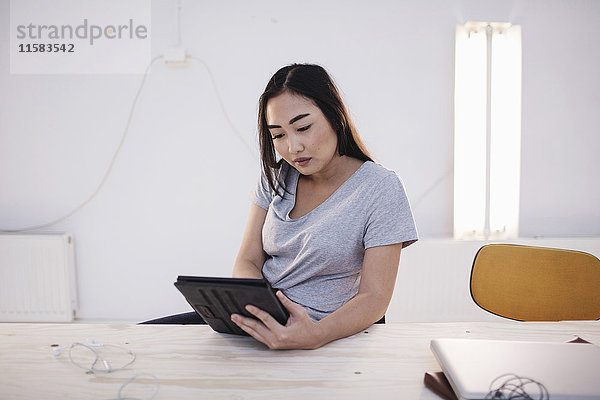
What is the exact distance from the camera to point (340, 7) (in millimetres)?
2586

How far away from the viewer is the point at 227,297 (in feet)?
3.09

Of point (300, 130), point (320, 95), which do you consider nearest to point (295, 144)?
point (300, 130)

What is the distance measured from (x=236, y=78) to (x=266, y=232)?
4.85 feet

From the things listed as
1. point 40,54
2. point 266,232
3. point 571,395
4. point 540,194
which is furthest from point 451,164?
point 40,54

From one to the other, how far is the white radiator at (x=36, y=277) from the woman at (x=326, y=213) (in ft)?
5.32

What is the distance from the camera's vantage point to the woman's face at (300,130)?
123 cm

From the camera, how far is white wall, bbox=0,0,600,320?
2.60 meters

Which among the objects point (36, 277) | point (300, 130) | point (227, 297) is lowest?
point (36, 277)

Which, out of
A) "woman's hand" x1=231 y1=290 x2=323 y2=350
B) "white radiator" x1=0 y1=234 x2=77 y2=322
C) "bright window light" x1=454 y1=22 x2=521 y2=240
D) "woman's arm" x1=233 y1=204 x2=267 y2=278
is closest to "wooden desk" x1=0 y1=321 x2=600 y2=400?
"woman's hand" x1=231 y1=290 x2=323 y2=350

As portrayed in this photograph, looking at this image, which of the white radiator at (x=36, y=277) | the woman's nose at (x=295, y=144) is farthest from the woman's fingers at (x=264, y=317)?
the white radiator at (x=36, y=277)

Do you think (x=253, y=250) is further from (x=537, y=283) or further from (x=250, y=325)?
(x=537, y=283)

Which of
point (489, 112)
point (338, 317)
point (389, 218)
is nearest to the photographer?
point (338, 317)

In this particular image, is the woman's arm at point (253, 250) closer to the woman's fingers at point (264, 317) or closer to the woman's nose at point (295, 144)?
the woman's nose at point (295, 144)

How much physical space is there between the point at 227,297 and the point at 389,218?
45 cm
